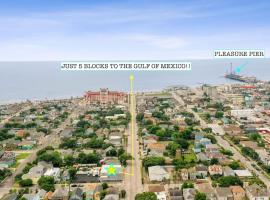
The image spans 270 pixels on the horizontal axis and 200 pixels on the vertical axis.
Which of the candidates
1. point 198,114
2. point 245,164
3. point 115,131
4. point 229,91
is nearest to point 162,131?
point 115,131

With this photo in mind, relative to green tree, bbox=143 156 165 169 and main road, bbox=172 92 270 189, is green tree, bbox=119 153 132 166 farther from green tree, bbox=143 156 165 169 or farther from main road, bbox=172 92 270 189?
main road, bbox=172 92 270 189

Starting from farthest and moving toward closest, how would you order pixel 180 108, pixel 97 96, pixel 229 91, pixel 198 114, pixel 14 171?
pixel 229 91 < pixel 97 96 < pixel 180 108 < pixel 198 114 < pixel 14 171

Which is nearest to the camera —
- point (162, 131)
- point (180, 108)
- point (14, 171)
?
point (14, 171)

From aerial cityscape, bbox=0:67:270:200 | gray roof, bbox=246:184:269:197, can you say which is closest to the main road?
aerial cityscape, bbox=0:67:270:200

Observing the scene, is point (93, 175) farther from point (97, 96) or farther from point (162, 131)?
point (97, 96)

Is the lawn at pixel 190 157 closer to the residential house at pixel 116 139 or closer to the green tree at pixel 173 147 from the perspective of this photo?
the green tree at pixel 173 147

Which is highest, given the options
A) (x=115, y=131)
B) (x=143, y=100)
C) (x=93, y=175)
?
(x=143, y=100)
